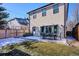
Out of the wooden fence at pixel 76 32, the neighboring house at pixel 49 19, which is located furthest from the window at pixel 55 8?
the wooden fence at pixel 76 32

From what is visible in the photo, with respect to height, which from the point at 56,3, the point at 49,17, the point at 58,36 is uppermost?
the point at 56,3

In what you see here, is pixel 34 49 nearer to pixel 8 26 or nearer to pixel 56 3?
pixel 8 26

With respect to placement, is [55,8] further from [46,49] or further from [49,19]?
[46,49]

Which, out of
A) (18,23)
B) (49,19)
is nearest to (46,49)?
(49,19)

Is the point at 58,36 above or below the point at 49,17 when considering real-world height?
below

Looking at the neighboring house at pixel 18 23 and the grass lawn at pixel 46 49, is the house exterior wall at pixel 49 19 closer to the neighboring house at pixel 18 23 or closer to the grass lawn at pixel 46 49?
the neighboring house at pixel 18 23

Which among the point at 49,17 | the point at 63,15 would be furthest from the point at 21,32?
the point at 63,15
